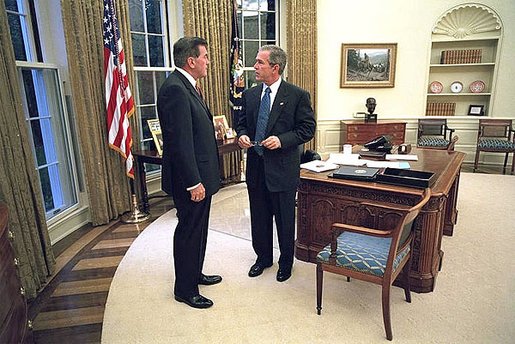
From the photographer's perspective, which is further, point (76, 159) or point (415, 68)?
point (415, 68)

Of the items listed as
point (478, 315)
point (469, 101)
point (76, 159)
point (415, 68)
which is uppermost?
point (415, 68)

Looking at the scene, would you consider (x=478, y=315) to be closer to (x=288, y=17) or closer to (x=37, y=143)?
(x=37, y=143)

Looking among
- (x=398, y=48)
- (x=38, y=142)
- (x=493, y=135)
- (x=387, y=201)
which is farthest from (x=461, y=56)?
(x=38, y=142)

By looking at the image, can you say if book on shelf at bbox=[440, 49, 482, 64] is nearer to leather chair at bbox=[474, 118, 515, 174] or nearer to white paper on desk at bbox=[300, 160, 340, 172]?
leather chair at bbox=[474, 118, 515, 174]

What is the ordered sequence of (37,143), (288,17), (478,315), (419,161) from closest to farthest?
(478,315) → (419,161) → (37,143) → (288,17)

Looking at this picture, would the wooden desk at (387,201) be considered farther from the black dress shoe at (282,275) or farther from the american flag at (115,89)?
the american flag at (115,89)

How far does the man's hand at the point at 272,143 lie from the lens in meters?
2.30

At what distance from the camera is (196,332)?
2098 millimetres

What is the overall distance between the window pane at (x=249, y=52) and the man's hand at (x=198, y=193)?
4.25 meters

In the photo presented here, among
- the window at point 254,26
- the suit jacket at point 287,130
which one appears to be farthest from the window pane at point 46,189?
the window at point 254,26

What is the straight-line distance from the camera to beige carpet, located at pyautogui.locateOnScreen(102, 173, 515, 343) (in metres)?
2.06

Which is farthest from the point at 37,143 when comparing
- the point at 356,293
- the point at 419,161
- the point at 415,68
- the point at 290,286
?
the point at 415,68

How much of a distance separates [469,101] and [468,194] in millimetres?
2581

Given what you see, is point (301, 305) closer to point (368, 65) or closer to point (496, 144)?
point (496, 144)
